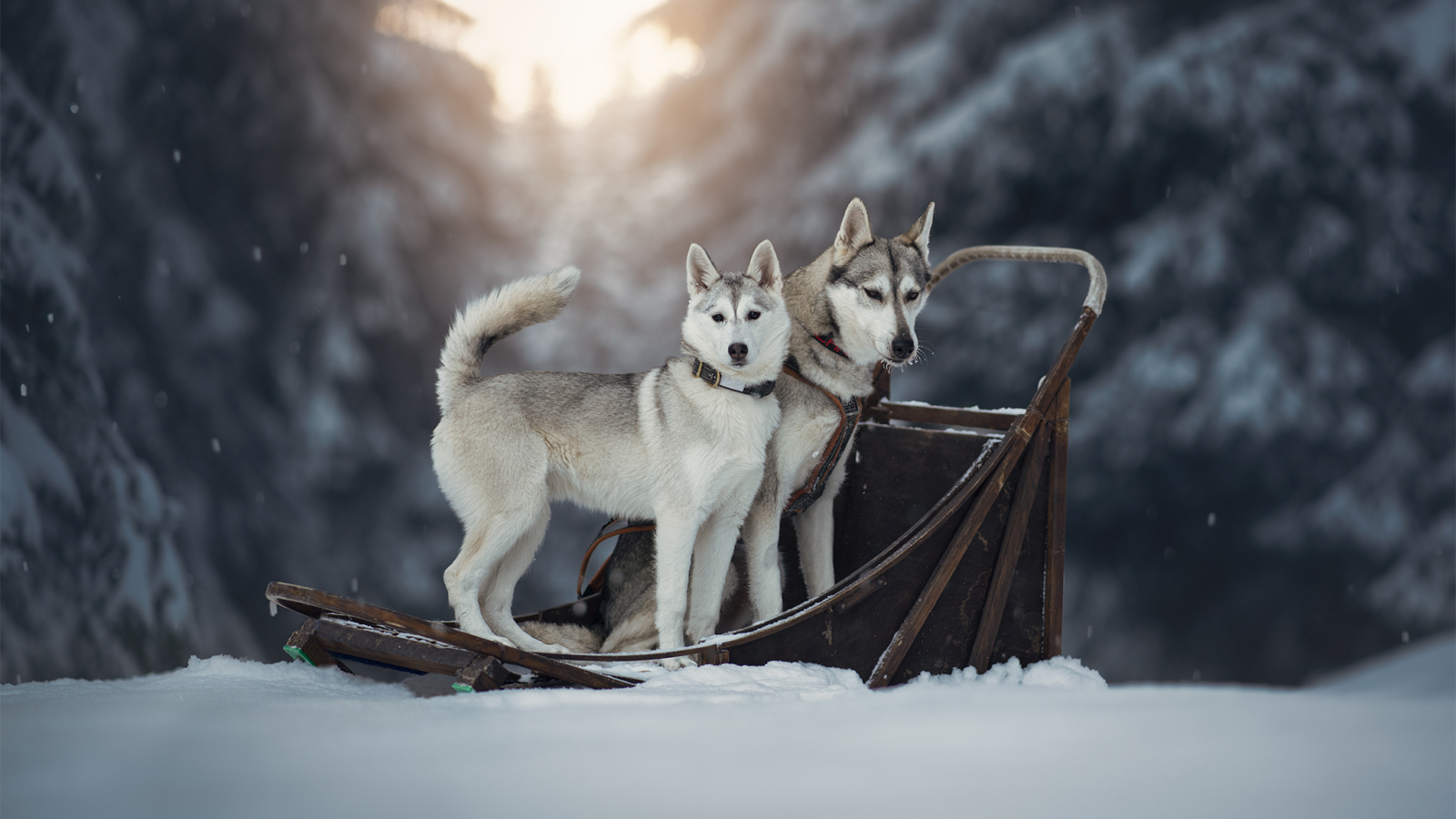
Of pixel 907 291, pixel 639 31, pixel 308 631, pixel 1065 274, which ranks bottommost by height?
pixel 308 631

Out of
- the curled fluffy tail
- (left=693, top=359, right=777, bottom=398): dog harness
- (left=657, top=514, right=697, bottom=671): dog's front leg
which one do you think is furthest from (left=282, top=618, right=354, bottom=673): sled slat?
(left=693, top=359, right=777, bottom=398): dog harness

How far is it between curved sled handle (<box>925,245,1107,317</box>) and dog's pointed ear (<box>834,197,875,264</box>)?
0.29 meters

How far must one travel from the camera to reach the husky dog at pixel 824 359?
10.2ft

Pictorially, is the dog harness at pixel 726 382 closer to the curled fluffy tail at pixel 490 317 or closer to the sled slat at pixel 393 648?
the curled fluffy tail at pixel 490 317

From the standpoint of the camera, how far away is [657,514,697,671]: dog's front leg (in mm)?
2859

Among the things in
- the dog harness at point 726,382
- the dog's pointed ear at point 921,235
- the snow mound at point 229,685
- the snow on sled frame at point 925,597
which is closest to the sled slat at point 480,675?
the snow on sled frame at point 925,597

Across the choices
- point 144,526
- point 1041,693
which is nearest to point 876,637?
point 1041,693

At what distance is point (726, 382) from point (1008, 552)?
109 centimetres

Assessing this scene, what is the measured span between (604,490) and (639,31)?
5265 mm

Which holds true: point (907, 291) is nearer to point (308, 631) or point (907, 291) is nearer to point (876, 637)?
point (876, 637)

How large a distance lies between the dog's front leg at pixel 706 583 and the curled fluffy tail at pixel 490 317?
899mm

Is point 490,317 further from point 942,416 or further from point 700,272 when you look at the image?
point 942,416

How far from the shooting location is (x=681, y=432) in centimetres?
290

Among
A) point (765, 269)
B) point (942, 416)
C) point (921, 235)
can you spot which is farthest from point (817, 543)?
point (921, 235)
